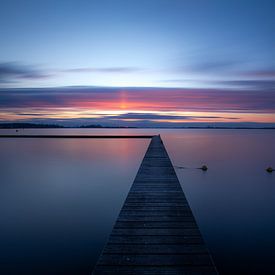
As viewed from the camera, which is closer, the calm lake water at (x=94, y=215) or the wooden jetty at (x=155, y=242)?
the wooden jetty at (x=155, y=242)

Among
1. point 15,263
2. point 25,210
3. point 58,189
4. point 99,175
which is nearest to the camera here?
point 15,263

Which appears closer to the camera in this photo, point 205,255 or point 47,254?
point 205,255

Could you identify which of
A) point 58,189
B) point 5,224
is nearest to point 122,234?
point 5,224

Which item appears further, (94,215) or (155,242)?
(94,215)

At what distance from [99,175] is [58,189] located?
4078mm

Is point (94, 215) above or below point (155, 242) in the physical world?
above

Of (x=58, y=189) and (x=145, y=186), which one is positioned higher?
(x=58, y=189)

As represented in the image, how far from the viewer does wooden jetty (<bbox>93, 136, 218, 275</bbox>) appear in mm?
3296

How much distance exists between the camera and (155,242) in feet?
13.0

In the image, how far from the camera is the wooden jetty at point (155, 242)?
3296 mm

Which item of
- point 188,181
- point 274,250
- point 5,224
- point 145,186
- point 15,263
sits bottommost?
point 15,263

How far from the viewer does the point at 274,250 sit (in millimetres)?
6219

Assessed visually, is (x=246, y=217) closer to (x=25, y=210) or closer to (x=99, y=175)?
(x=25, y=210)

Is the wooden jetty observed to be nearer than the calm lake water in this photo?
Yes
